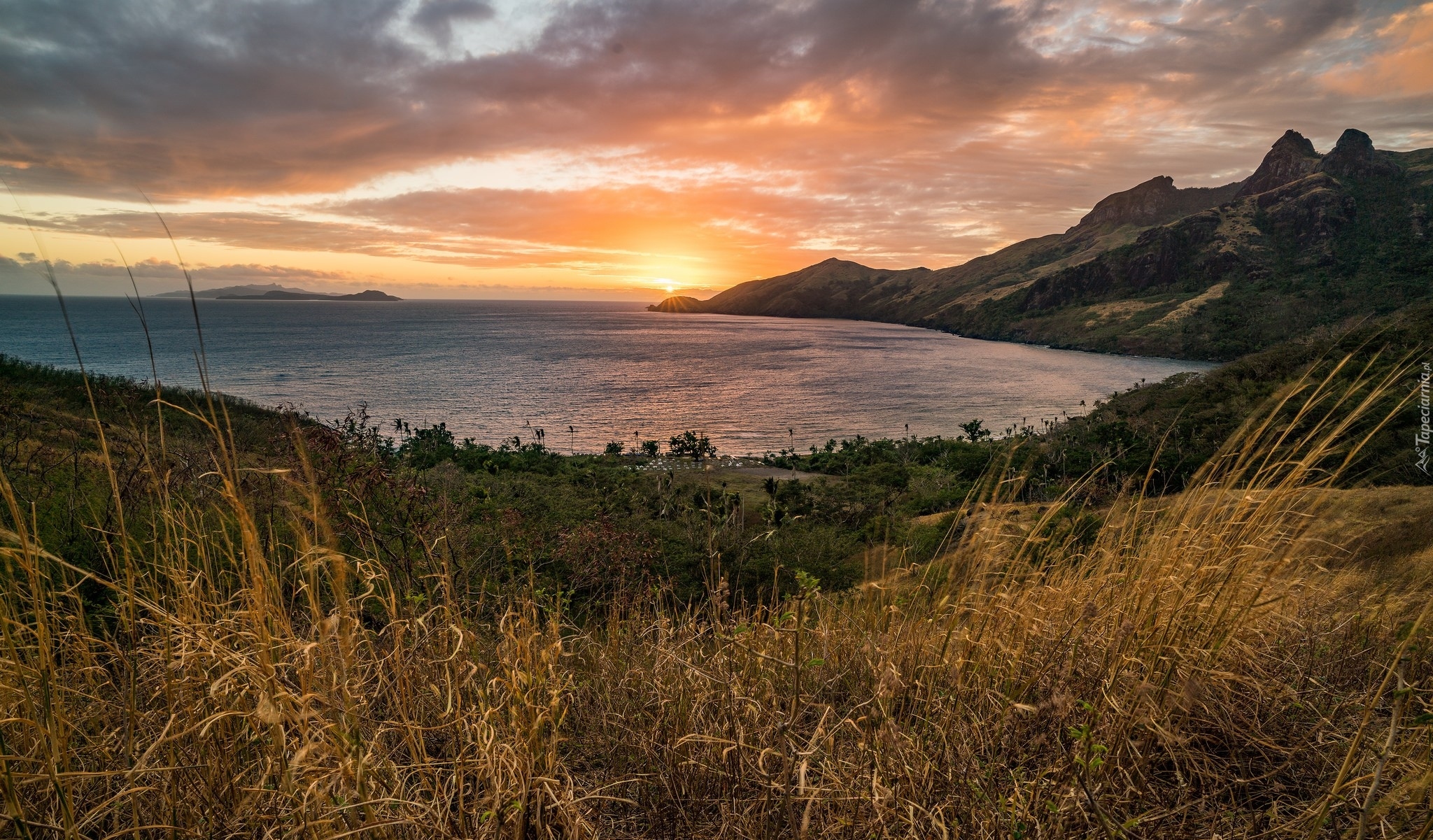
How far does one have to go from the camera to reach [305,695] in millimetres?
1876

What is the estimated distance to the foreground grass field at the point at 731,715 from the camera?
2.06 metres

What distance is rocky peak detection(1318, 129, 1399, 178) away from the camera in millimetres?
143000

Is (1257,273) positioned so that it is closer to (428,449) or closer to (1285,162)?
(1285,162)

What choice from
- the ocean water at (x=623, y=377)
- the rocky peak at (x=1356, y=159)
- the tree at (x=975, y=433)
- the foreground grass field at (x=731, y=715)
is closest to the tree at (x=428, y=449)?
the ocean water at (x=623, y=377)

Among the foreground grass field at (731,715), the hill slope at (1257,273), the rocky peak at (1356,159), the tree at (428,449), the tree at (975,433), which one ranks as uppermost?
the rocky peak at (1356,159)

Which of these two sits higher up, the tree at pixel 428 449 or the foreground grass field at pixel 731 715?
the foreground grass field at pixel 731 715

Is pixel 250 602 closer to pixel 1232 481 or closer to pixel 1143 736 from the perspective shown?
pixel 1143 736

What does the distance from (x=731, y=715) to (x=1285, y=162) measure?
247186mm

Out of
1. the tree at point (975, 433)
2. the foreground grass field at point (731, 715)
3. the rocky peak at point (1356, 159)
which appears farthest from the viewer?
the rocky peak at point (1356, 159)

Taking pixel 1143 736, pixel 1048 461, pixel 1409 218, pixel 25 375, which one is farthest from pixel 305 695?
pixel 1409 218

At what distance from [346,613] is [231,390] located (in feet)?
241

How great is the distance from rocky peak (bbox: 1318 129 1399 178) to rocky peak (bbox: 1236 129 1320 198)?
1714 centimetres

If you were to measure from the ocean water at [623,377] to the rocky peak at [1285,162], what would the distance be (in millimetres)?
111330

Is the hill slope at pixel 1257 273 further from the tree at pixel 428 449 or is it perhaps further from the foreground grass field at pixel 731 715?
the foreground grass field at pixel 731 715
